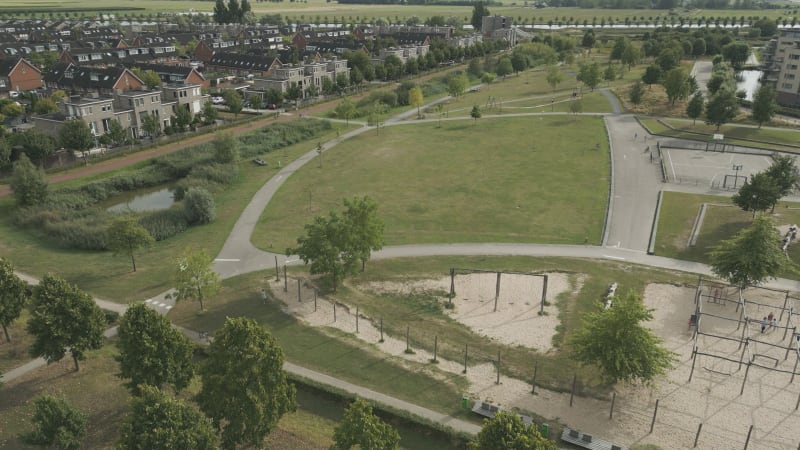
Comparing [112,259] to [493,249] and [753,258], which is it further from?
[753,258]

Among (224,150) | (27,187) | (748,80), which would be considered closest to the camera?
(27,187)

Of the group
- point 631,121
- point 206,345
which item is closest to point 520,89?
point 631,121

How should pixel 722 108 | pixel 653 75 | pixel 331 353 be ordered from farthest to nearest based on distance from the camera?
pixel 653 75 → pixel 722 108 → pixel 331 353

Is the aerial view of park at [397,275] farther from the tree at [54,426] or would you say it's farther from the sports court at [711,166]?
the sports court at [711,166]

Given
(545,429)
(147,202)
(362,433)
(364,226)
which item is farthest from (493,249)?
(147,202)

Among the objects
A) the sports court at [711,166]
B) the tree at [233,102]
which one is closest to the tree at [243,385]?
the sports court at [711,166]
